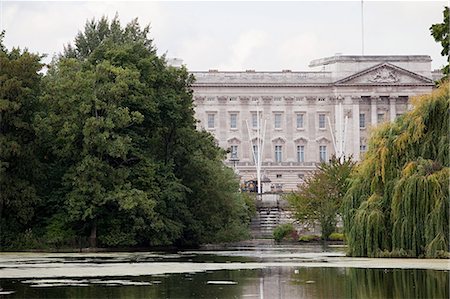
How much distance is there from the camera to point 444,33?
46688 millimetres

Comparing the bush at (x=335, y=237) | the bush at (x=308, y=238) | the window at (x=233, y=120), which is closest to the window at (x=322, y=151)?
the window at (x=233, y=120)

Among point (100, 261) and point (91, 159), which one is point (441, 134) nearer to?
point (100, 261)

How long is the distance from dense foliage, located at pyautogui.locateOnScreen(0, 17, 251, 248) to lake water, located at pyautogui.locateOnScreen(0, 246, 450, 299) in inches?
579

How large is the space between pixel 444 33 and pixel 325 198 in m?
40.1

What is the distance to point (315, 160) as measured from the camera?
6097 inches

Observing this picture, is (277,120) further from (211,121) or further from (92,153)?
(92,153)

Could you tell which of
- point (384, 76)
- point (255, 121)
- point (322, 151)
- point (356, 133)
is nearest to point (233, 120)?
point (255, 121)

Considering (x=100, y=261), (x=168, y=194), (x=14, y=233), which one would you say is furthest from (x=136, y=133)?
(x=100, y=261)

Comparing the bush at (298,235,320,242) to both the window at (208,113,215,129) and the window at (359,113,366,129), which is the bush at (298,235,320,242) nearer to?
the window at (208,113,215,129)

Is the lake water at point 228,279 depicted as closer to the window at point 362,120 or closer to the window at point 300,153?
the window at point 300,153

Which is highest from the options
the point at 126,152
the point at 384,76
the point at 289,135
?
the point at 384,76

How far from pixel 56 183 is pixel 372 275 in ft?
99.9

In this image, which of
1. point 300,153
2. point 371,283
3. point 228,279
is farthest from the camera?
point 300,153

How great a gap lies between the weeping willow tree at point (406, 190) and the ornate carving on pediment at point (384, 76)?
107421 millimetres
